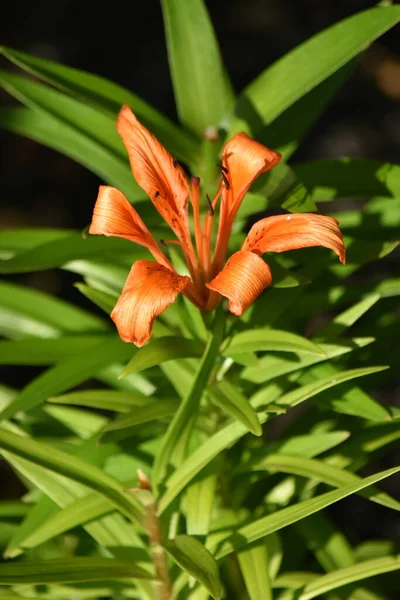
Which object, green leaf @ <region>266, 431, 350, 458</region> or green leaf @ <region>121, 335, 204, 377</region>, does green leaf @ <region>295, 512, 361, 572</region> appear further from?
green leaf @ <region>121, 335, 204, 377</region>

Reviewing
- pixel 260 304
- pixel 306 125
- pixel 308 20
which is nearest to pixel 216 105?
pixel 306 125

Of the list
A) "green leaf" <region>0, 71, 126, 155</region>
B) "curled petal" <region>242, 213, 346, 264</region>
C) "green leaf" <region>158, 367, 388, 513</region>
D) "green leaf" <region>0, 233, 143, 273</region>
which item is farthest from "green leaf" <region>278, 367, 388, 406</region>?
"green leaf" <region>0, 71, 126, 155</region>

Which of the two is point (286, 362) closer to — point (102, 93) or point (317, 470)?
point (317, 470)

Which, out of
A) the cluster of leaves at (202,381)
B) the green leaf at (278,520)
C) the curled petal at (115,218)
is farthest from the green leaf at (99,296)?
the green leaf at (278,520)

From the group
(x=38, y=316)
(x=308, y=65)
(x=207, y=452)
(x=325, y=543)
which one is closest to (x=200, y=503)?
(x=207, y=452)

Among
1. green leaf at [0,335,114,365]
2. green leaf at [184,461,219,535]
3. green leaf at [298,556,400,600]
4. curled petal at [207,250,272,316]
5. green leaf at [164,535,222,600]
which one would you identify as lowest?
green leaf at [298,556,400,600]

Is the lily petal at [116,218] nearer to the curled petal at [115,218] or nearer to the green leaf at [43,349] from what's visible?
the curled petal at [115,218]
